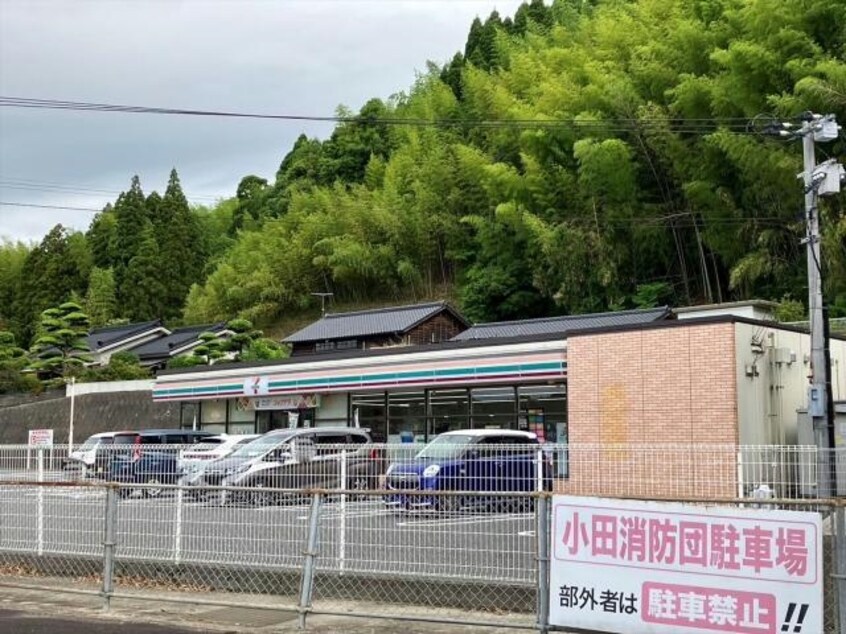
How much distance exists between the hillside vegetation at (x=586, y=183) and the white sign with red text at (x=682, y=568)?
16.2 meters

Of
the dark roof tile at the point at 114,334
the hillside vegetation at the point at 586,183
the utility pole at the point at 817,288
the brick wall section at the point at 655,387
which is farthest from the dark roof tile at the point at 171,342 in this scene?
the utility pole at the point at 817,288


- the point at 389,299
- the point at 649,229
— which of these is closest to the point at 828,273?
the point at 649,229

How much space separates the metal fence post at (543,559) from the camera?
6258 mm

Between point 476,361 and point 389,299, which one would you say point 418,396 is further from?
point 389,299

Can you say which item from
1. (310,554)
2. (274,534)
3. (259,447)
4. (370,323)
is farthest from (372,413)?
(310,554)

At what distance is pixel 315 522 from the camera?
730 centimetres

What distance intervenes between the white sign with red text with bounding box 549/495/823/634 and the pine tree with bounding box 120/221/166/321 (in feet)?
214

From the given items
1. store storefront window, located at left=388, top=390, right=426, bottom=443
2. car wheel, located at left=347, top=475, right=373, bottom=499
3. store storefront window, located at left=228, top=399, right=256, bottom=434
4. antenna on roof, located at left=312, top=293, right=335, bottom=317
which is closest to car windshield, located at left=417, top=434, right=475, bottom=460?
car wheel, located at left=347, top=475, right=373, bottom=499

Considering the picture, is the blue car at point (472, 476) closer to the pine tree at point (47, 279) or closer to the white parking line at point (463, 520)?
the white parking line at point (463, 520)

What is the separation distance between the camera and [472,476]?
912cm

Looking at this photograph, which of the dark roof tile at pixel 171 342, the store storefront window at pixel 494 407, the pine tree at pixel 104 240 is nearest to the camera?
the store storefront window at pixel 494 407

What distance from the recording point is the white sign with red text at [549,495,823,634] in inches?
209

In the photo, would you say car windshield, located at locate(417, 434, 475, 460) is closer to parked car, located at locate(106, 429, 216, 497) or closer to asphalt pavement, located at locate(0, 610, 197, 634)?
parked car, located at locate(106, 429, 216, 497)

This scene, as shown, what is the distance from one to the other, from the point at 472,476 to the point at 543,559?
2.88m
